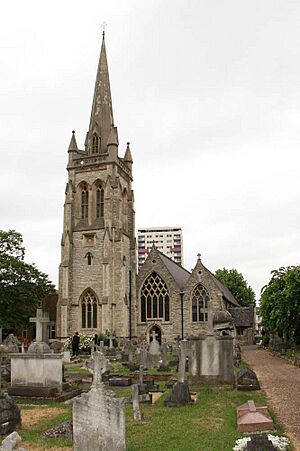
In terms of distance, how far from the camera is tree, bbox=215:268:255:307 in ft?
233

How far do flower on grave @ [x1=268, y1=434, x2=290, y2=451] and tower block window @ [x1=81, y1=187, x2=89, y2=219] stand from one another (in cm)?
3718

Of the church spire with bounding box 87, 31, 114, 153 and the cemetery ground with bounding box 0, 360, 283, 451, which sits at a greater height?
the church spire with bounding box 87, 31, 114, 153

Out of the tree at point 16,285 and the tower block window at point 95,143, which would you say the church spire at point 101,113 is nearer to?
the tower block window at point 95,143

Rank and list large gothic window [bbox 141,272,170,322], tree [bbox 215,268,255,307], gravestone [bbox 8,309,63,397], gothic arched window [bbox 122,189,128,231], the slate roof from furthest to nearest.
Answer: tree [bbox 215,268,255,307]
the slate roof
gothic arched window [bbox 122,189,128,231]
large gothic window [bbox 141,272,170,322]
gravestone [bbox 8,309,63,397]

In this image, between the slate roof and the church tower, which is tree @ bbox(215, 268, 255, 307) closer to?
the slate roof

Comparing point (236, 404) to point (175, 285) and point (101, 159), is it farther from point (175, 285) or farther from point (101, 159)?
point (101, 159)

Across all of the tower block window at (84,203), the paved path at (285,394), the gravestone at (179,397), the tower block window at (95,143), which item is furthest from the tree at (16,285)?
the gravestone at (179,397)

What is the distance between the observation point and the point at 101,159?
44.3 meters

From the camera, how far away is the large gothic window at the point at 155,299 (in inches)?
1694

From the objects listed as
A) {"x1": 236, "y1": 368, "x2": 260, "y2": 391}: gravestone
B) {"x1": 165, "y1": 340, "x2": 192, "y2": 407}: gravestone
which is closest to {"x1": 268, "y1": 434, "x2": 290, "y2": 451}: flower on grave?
{"x1": 165, "y1": 340, "x2": 192, "y2": 407}: gravestone

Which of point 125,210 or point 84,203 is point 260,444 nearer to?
point 84,203

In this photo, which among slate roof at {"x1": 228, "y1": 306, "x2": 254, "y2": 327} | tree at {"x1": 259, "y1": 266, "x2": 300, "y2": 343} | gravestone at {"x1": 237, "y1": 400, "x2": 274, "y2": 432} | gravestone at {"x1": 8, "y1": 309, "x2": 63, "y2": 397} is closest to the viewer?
gravestone at {"x1": 237, "y1": 400, "x2": 274, "y2": 432}

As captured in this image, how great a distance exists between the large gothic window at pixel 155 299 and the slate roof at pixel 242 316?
36.0ft

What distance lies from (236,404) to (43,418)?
4556 mm
